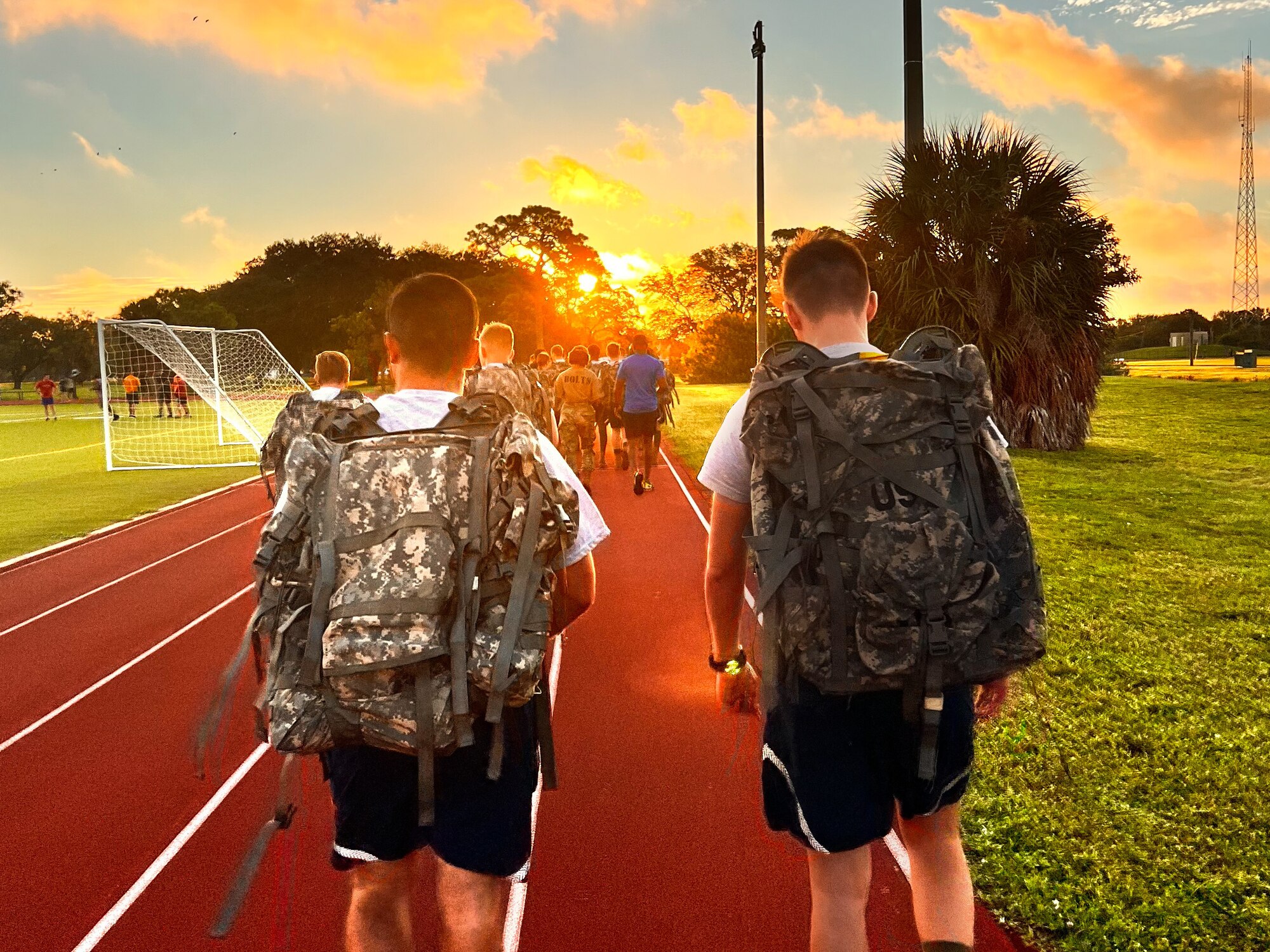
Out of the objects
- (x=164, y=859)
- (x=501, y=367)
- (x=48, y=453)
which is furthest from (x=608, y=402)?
(x=48, y=453)

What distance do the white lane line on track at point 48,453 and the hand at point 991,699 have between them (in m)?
25.0

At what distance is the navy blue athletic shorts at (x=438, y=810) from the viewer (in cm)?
212

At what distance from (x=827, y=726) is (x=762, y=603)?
1.09ft

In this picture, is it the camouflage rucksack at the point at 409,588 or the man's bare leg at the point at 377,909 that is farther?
the man's bare leg at the point at 377,909

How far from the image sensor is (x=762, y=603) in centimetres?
203

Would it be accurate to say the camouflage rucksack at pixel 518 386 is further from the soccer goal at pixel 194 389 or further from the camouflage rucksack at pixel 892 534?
the soccer goal at pixel 194 389

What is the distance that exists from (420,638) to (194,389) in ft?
63.5

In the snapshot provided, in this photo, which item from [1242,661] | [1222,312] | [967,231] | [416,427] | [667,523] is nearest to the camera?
[416,427]

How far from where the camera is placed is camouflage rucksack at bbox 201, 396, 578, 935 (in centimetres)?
197

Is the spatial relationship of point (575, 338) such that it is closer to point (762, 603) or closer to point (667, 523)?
point (667, 523)

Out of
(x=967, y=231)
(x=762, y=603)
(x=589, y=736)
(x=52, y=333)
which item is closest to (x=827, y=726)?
(x=762, y=603)

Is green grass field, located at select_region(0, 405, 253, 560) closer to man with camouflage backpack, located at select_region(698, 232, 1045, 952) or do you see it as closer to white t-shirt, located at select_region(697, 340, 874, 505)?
white t-shirt, located at select_region(697, 340, 874, 505)

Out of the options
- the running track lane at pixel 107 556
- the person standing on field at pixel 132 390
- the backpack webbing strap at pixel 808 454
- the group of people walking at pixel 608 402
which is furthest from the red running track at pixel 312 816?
the person standing on field at pixel 132 390

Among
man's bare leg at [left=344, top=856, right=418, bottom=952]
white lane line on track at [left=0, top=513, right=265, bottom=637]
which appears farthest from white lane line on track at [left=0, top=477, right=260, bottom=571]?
man's bare leg at [left=344, top=856, right=418, bottom=952]
